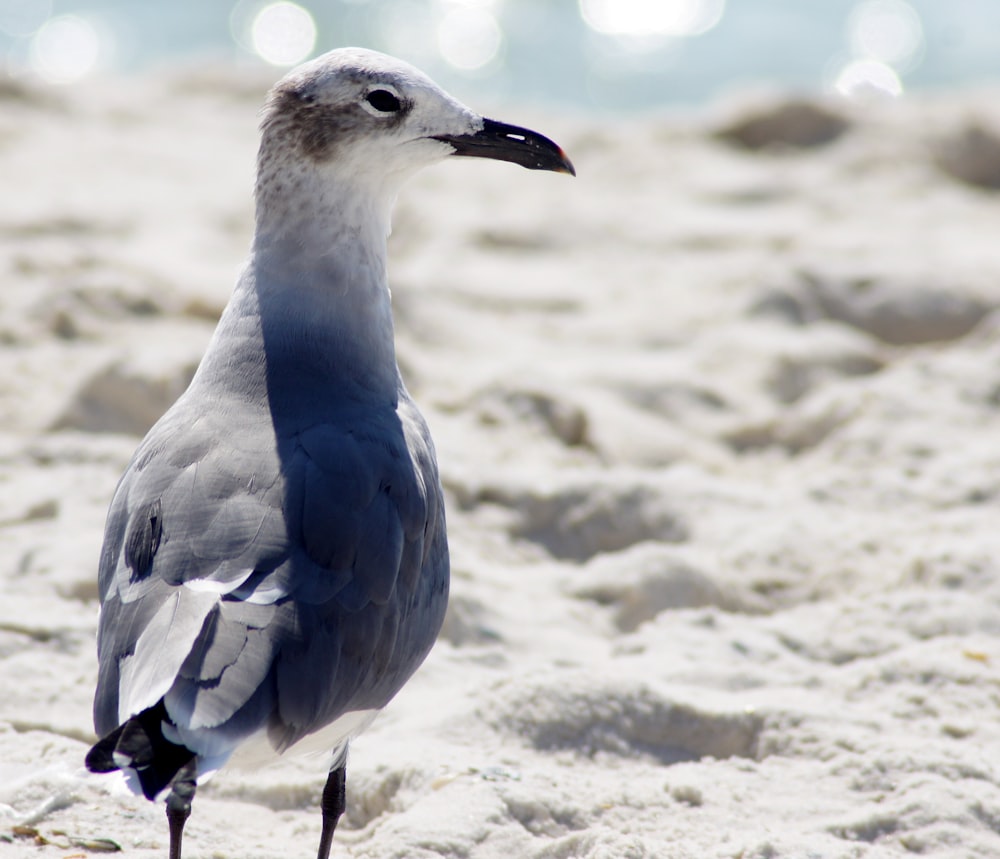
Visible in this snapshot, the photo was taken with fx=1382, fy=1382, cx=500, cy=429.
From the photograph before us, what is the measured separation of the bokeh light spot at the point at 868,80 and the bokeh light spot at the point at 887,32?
0.51 ft

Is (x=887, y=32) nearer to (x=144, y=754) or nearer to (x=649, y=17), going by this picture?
(x=649, y=17)

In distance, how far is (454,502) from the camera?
4.22 meters

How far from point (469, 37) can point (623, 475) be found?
10.7 meters

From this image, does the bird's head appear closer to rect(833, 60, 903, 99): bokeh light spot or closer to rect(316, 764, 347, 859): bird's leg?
rect(316, 764, 347, 859): bird's leg

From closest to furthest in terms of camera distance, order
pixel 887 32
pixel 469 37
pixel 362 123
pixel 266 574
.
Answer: pixel 266 574 < pixel 362 123 < pixel 469 37 < pixel 887 32

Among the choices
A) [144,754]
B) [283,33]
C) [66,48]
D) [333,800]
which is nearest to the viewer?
[144,754]

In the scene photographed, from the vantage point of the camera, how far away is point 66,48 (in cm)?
1357

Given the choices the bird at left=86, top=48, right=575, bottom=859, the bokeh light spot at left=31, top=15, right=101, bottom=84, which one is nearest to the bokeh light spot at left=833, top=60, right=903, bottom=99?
the bokeh light spot at left=31, top=15, right=101, bottom=84

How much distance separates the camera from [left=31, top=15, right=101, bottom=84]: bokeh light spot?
42.8ft

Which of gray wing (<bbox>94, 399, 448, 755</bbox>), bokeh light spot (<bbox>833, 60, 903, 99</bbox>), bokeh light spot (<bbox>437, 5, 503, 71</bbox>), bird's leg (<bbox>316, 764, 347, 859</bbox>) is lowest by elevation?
bird's leg (<bbox>316, 764, 347, 859</bbox>)

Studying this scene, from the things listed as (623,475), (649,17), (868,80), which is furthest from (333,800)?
(649,17)

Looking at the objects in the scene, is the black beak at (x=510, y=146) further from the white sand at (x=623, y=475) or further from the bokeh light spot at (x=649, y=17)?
the bokeh light spot at (x=649, y=17)

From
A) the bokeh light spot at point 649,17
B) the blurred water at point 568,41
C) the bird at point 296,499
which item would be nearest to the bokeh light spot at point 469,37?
the blurred water at point 568,41

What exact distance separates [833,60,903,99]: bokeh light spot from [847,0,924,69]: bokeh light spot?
6.1 inches
